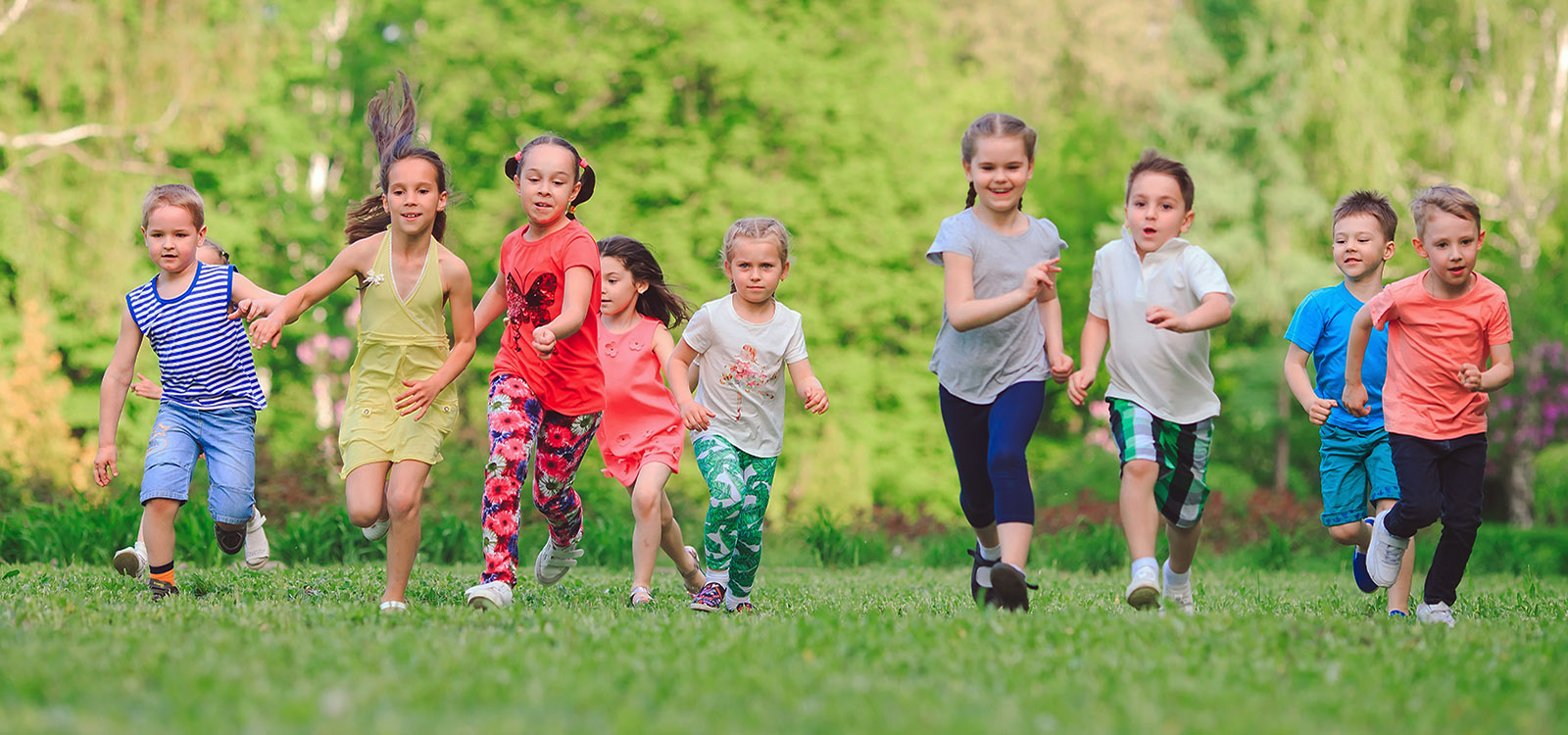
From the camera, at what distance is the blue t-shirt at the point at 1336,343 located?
7625 millimetres

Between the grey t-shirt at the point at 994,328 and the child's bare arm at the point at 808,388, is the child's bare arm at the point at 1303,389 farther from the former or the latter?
the child's bare arm at the point at 808,388

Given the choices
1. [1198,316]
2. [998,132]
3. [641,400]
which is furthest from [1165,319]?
[641,400]

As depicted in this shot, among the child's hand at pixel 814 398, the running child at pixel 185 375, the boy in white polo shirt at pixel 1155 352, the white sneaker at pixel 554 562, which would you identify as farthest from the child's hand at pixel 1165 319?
the running child at pixel 185 375

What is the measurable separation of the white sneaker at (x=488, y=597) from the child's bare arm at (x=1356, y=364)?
14.5ft

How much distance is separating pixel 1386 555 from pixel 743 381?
3.39 meters

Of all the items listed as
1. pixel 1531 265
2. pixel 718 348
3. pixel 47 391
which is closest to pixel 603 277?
pixel 718 348

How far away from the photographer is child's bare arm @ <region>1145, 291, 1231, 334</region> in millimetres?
6016

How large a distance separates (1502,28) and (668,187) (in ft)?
58.2

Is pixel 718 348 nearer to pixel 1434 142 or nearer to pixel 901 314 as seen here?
pixel 901 314

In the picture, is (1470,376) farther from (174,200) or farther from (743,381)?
(174,200)

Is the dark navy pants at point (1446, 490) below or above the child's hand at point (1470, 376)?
below

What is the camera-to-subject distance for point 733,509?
6.82 metres

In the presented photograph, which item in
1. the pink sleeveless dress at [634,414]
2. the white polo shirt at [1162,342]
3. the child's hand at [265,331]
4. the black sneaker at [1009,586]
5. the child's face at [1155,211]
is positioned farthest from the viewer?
the pink sleeveless dress at [634,414]

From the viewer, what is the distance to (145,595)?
6926 millimetres
